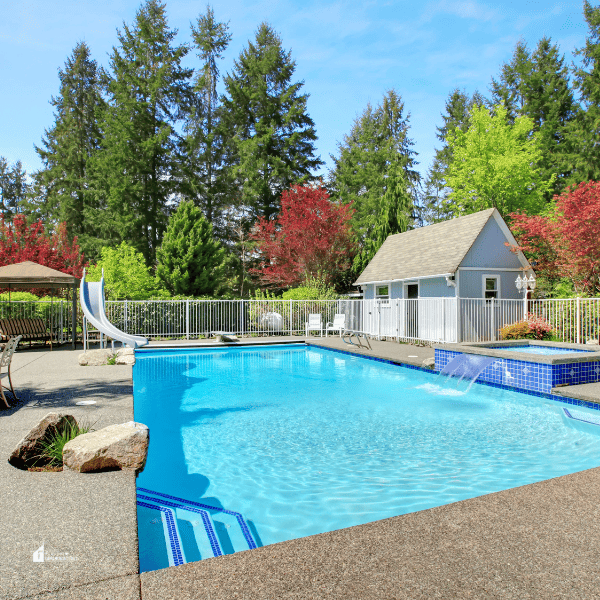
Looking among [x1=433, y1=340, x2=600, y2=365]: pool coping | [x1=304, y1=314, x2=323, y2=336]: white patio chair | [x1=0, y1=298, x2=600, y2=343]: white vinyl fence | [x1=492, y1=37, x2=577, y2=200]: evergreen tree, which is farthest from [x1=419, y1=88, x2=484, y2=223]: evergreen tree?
[x1=433, y1=340, x2=600, y2=365]: pool coping

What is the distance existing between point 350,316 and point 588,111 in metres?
23.2

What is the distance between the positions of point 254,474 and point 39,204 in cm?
3992

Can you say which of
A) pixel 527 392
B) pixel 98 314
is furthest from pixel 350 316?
pixel 527 392

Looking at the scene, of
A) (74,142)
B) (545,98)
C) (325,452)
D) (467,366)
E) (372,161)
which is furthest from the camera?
(372,161)

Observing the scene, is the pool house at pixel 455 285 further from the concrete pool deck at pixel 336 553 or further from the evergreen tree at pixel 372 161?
the evergreen tree at pixel 372 161

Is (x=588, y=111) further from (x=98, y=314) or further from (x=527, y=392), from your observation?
(x=98, y=314)

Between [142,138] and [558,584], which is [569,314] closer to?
[558,584]

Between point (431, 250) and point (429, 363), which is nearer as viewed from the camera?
point (429, 363)

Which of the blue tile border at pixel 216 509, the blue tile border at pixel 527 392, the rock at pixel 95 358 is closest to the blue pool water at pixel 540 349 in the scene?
the blue tile border at pixel 527 392

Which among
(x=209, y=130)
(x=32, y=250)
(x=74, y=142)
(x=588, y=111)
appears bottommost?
(x=32, y=250)

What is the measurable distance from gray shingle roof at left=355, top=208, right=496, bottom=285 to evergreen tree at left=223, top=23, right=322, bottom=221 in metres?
12.8

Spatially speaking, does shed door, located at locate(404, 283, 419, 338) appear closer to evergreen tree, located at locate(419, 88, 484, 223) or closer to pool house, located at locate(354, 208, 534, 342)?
pool house, located at locate(354, 208, 534, 342)

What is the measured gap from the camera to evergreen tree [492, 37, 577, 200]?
30.5m

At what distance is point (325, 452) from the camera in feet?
17.8
